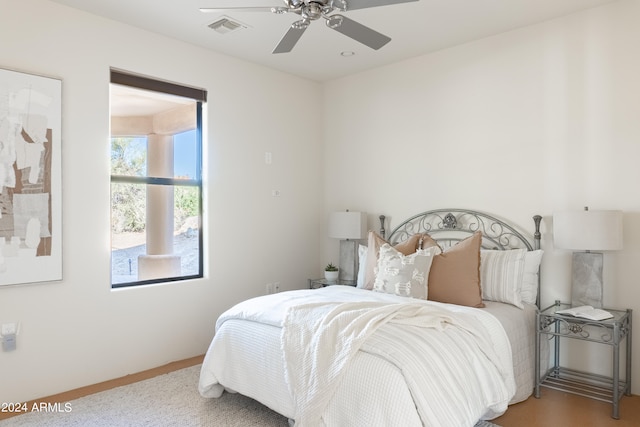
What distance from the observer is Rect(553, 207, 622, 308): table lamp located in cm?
286

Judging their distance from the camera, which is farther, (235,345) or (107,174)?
(107,174)

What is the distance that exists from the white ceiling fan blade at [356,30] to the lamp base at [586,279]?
204 centimetres

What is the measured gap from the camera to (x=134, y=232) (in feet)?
12.1

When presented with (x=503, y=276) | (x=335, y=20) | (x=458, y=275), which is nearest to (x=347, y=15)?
(x=335, y=20)

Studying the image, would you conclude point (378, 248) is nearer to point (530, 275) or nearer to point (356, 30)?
point (530, 275)

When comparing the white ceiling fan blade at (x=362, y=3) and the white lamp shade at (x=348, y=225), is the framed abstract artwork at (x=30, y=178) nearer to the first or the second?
the white ceiling fan blade at (x=362, y=3)

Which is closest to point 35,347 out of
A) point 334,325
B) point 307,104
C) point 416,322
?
point 334,325

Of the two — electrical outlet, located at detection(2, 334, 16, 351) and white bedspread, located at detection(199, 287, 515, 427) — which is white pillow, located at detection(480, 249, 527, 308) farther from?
electrical outlet, located at detection(2, 334, 16, 351)

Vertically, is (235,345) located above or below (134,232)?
below

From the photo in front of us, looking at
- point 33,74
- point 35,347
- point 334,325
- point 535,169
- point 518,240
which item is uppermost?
point 33,74

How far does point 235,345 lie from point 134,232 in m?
1.54

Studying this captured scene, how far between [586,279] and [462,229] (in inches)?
41.1

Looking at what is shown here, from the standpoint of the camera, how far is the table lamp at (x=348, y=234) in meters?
4.35

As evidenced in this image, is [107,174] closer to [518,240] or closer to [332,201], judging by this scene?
[332,201]
